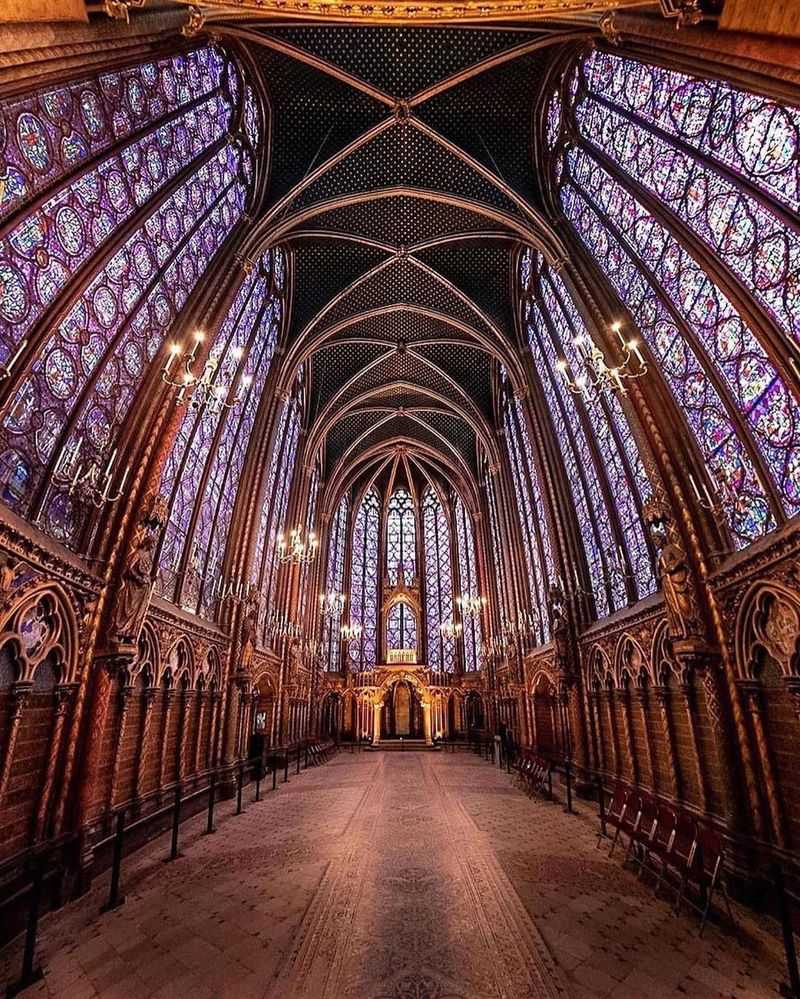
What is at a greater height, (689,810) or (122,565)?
(122,565)

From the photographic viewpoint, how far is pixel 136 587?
9203 mm

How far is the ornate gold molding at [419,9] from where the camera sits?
668 cm

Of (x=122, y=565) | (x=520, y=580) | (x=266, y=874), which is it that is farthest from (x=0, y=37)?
(x=520, y=580)

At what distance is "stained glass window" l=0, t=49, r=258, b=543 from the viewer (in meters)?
7.31

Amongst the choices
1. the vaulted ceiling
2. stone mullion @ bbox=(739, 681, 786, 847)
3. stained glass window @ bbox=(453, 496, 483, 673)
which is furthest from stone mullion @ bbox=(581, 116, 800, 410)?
stained glass window @ bbox=(453, 496, 483, 673)

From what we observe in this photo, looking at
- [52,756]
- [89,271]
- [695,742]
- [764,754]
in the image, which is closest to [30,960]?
[52,756]

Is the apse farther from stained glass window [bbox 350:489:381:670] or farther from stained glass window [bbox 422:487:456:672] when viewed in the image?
stained glass window [bbox 422:487:456:672]

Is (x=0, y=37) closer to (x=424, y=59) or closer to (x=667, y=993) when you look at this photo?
(x=424, y=59)

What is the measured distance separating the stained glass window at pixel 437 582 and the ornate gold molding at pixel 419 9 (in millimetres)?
31908

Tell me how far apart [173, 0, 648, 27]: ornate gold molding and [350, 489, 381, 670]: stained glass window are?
31463 millimetres

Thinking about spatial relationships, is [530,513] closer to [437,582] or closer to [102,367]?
[437,582]

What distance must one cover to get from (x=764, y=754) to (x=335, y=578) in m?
28.8

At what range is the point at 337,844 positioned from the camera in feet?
28.7

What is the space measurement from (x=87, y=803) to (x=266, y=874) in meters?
3.60
